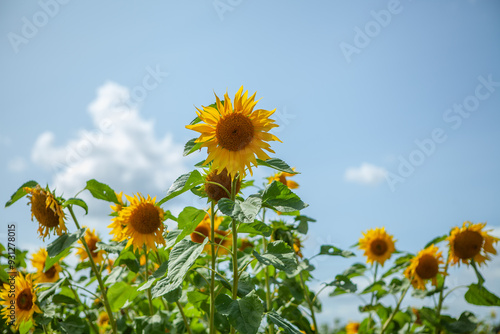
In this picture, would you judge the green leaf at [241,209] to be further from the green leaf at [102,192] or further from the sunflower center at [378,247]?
the sunflower center at [378,247]

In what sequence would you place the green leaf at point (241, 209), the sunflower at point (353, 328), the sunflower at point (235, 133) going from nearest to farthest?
the green leaf at point (241, 209), the sunflower at point (235, 133), the sunflower at point (353, 328)

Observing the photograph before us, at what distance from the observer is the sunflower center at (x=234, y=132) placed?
177cm

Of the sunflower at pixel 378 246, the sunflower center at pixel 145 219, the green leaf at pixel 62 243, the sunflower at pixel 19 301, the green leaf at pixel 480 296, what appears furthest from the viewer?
the sunflower at pixel 378 246

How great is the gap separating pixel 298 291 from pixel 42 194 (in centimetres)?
177

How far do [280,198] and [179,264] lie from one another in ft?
1.72

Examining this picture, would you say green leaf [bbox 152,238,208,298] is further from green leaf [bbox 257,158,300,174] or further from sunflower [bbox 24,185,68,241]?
sunflower [bbox 24,185,68,241]

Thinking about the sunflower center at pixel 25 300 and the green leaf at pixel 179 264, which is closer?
the green leaf at pixel 179 264

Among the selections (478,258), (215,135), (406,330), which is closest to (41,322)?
(215,135)

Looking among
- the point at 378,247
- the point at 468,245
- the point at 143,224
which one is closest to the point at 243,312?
the point at 143,224

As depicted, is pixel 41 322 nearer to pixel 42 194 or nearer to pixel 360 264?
pixel 42 194

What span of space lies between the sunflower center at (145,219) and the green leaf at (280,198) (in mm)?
825

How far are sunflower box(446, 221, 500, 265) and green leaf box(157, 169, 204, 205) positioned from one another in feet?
7.95

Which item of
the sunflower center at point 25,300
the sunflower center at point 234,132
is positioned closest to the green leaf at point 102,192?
the sunflower center at point 25,300

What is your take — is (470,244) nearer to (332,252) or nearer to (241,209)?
(332,252)
